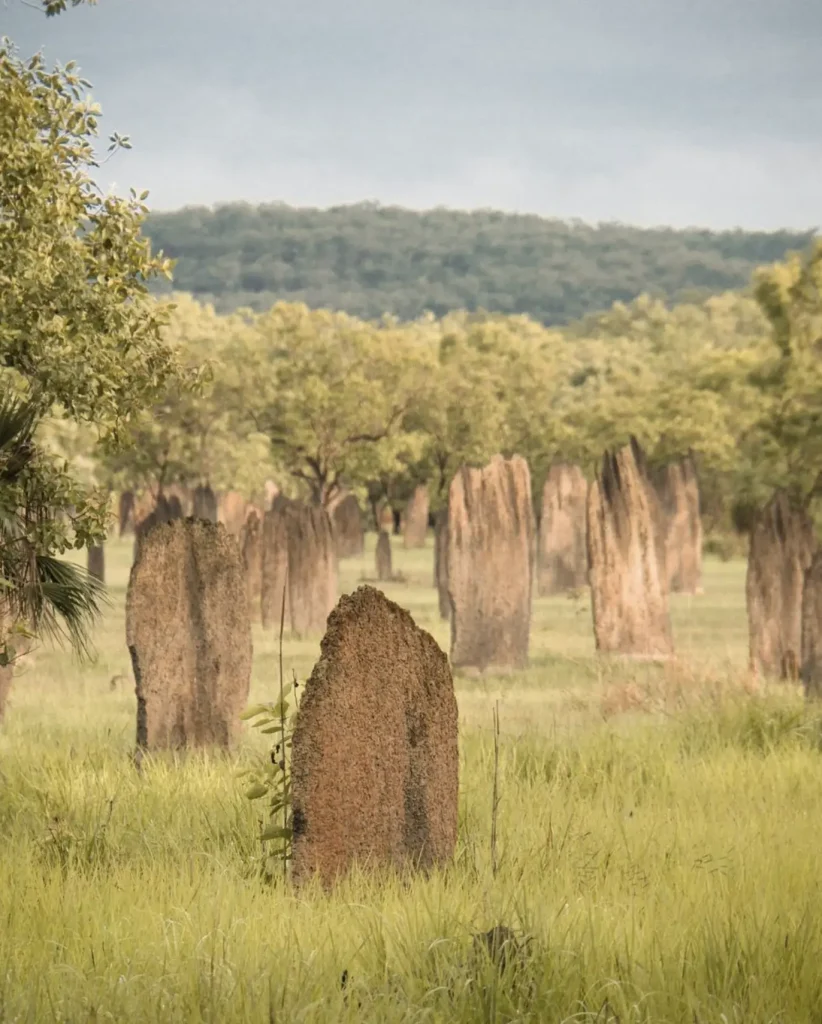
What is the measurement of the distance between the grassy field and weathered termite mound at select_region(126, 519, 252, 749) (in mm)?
456

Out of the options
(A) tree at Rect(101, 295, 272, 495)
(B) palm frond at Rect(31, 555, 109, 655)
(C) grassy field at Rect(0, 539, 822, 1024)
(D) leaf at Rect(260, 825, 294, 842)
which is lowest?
(C) grassy field at Rect(0, 539, 822, 1024)

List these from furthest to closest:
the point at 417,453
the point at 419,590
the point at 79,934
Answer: the point at 417,453
the point at 419,590
the point at 79,934

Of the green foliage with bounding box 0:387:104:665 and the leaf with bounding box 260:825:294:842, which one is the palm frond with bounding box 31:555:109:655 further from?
the leaf with bounding box 260:825:294:842

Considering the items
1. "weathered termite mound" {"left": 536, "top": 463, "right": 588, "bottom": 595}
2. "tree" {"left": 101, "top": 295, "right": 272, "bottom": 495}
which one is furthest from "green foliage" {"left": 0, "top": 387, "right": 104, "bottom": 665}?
"tree" {"left": 101, "top": 295, "right": 272, "bottom": 495}

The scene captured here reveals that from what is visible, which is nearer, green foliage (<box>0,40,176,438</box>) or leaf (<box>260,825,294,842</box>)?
leaf (<box>260,825,294,842</box>)

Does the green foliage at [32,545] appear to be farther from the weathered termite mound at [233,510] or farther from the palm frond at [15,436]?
the weathered termite mound at [233,510]

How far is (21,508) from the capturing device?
8914mm

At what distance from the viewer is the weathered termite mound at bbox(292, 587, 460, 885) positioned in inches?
293

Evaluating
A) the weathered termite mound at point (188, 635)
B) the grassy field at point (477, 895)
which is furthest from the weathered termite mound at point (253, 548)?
the weathered termite mound at point (188, 635)

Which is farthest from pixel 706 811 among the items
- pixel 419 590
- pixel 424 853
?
pixel 419 590

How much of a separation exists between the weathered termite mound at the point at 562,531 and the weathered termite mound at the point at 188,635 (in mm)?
27316

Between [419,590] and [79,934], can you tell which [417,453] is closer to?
[419,590]

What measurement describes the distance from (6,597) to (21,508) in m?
0.69

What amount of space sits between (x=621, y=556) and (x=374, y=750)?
15.0 m
